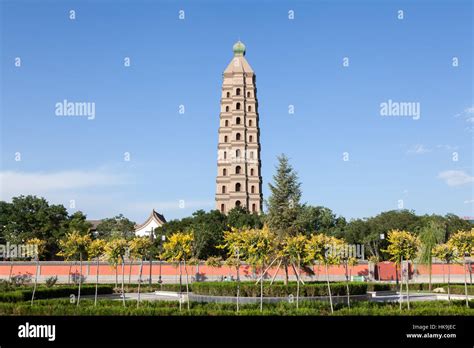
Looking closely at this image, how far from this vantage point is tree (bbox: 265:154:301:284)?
3478 cm

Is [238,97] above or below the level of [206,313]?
above

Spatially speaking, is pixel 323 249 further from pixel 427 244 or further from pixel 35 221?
pixel 35 221

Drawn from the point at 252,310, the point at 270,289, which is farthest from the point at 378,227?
the point at 252,310

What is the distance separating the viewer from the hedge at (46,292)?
27.2 meters

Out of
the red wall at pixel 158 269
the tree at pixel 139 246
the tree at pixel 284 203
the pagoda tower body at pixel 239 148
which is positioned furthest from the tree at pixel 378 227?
the tree at pixel 139 246

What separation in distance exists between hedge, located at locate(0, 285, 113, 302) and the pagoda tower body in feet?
129

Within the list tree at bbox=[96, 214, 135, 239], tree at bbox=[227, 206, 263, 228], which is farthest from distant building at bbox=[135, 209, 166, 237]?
tree at bbox=[227, 206, 263, 228]

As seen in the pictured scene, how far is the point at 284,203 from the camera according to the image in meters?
35.6

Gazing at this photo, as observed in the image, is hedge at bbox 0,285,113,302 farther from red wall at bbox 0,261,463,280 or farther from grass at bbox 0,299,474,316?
red wall at bbox 0,261,463,280
